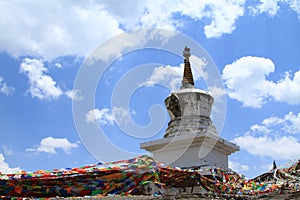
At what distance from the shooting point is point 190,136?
1374 centimetres

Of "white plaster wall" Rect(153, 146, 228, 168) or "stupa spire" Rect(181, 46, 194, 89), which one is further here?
"stupa spire" Rect(181, 46, 194, 89)

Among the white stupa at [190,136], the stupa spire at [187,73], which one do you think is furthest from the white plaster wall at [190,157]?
the stupa spire at [187,73]

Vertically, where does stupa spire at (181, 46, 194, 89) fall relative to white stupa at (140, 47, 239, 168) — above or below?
above

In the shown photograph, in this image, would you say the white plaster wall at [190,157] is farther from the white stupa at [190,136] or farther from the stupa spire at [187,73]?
the stupa spire at [187,73]

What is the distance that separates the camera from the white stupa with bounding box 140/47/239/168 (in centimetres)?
→ 1380

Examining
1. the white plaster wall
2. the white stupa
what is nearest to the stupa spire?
the white stupa

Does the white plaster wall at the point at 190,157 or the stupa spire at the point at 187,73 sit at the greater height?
the stupa spire at the point at 187,73

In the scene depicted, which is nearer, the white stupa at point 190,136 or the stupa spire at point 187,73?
the white stupa at point 190,136

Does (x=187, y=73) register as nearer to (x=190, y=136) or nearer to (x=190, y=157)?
(x=190, y=136)

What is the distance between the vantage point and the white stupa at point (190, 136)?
45.3 ft

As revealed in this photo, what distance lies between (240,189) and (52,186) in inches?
162

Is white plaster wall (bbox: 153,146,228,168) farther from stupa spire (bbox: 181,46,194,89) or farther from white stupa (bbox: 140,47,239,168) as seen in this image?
stupa spire (bbox: 181,46,194,89)

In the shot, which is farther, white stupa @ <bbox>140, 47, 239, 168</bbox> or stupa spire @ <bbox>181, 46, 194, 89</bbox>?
stupa spire @ <bbox>181, 46, 194, 89</bbox>

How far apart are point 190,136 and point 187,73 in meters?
3.58
